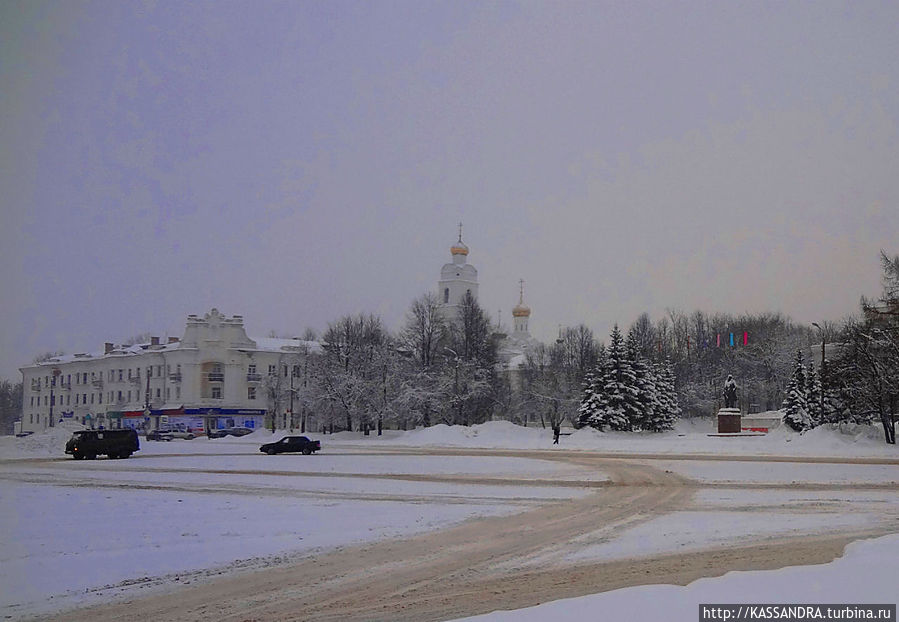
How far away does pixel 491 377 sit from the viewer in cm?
8150

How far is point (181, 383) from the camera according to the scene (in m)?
98.9

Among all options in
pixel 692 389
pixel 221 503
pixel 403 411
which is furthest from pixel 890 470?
pixel 692 389

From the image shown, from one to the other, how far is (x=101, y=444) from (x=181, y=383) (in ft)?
179

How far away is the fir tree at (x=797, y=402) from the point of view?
209 feet

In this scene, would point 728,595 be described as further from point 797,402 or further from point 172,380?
point 172,380

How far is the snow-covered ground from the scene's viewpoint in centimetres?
1408

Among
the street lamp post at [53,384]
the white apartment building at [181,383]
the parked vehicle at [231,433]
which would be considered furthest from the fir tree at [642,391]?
the street lamp post at [53,384]

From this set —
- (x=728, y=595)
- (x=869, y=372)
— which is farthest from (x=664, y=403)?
(x=728, y=595)

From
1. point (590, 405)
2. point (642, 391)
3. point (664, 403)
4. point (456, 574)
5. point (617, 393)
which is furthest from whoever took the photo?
point (664, 403)

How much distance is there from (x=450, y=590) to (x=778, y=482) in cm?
1934

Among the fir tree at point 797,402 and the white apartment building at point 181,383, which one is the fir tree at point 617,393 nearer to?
the fir tree at point 797,402

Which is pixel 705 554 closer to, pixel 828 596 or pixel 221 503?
pixel 828 596

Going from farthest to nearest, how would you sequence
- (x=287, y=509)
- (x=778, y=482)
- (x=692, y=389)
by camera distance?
(x=692, y=389) → (x=778, y=482) → (x=287, y=509)

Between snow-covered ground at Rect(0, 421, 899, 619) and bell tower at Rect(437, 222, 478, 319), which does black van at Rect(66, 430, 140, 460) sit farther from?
bell tower at Rect(437, 222, 478, 319)
